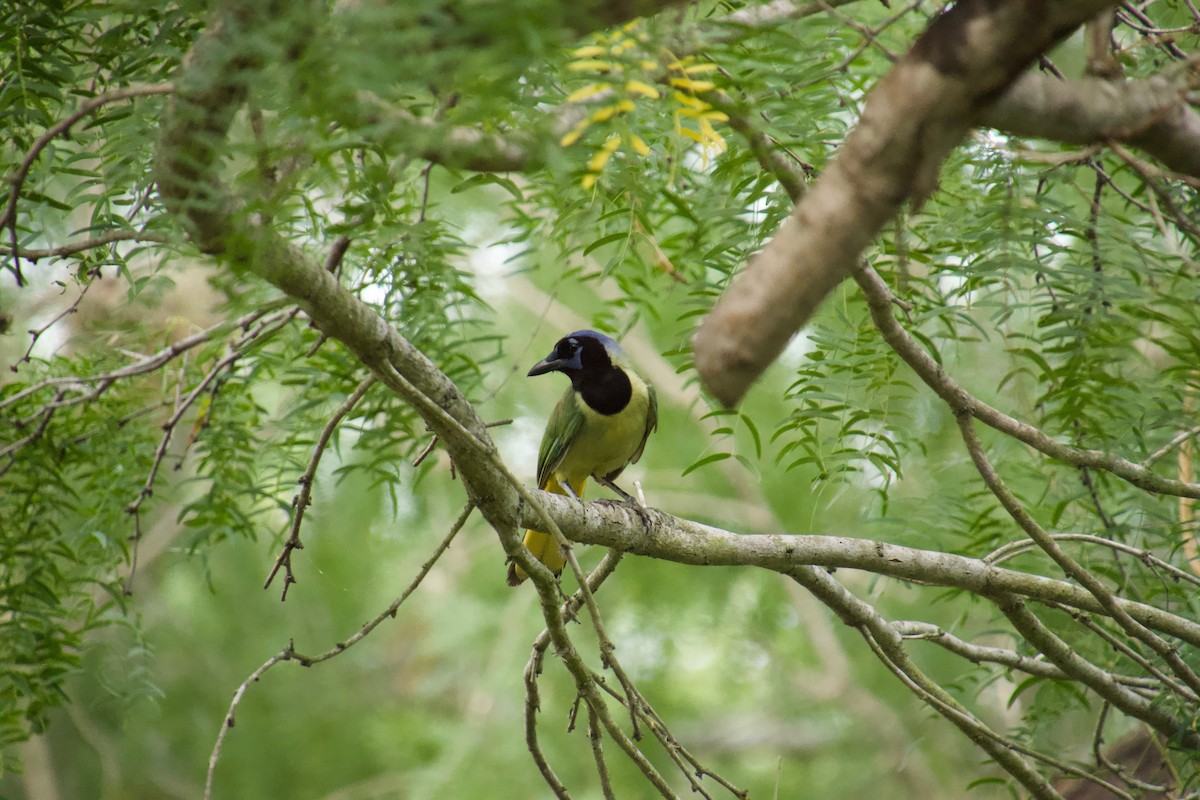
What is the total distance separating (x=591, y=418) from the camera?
4285 millimetres

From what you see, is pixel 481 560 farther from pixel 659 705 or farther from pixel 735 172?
pixel 735 172

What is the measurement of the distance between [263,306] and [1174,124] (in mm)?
1257

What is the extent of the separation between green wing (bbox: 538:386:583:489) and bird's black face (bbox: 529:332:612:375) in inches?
4.5

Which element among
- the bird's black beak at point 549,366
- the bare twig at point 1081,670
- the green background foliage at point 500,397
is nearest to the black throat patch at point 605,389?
the bird's black beak at point 549,366

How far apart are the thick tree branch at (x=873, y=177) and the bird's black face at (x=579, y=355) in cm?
322

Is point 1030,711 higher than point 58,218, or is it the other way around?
point 58,218

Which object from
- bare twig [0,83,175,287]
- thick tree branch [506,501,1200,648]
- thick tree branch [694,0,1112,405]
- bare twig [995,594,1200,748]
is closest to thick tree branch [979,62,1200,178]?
thick tree branch [694,0,1112,405]

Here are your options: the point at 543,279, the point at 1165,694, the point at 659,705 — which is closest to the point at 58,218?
the point at 1165,694

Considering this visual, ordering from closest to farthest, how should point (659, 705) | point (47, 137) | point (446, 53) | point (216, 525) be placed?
point (446, 53), point (47, 137), point (216, 525), point (659, 705)

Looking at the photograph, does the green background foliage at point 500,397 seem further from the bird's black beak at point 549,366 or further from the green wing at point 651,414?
the green wing at point 651,414

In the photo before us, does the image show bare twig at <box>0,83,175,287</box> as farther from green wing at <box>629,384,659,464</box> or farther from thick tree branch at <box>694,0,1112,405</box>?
green wing at <box>629,384,659,464</box>

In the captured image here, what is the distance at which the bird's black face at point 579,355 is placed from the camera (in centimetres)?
443

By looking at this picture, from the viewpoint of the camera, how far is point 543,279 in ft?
31.6

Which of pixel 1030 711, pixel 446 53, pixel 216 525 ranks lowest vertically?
pixel 446 53
